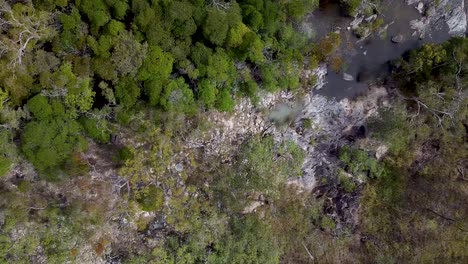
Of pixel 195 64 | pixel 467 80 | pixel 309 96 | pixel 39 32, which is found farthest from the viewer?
pixel 309 96

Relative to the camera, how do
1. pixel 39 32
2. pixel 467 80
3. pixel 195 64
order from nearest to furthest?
pixel 39 32 → pixel 195 64 → pixel 467 80

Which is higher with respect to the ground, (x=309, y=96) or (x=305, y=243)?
(x=309, y=96)

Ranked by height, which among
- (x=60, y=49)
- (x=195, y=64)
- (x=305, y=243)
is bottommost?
(x=305, y=243)

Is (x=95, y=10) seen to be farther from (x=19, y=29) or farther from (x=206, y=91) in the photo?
(x=206, y=91)

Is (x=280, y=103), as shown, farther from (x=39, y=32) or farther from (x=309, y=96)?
(x=39, y=32)

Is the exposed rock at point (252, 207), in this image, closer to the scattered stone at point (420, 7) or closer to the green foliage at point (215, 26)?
the green foliage at point (215, 26)

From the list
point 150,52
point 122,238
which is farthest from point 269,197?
point 150,52

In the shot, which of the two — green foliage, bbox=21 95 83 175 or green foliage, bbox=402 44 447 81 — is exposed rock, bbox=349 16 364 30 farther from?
green foliage, bbox=21 95 83 175

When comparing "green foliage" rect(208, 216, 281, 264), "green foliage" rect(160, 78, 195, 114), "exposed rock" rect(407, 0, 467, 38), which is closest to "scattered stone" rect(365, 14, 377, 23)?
"exposed rock" rect(407, 0, 467, 38)
